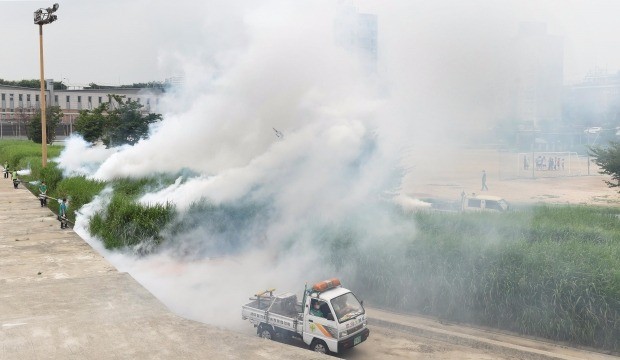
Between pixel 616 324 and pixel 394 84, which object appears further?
pixel 394 84

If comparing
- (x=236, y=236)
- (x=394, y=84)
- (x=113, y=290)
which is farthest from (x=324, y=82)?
(x=113, y=290)

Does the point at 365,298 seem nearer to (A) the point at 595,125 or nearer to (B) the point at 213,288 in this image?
(B) the point at 213,288

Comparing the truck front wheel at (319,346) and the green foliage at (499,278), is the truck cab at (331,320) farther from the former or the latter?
the green foliage at (499,278)

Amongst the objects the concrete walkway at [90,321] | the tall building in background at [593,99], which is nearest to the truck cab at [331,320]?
the concrete walkway at [90,321]

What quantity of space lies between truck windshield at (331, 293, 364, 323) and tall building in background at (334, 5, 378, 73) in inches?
330

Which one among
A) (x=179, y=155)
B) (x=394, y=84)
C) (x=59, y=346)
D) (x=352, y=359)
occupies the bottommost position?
(x=352, y=359)

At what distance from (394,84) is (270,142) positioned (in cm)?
488

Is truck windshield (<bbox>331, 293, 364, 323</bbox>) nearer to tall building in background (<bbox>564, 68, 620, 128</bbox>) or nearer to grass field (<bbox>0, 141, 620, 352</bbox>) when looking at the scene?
grass field (<bbox>0, 141, 620, 352</bbox>)

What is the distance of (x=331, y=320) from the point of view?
10430 millimetres

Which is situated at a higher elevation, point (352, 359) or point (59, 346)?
point (59, 346)

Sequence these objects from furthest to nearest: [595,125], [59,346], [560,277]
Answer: [595,125]
[560,277]
[59,346]

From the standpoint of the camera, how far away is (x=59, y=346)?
31.0ft

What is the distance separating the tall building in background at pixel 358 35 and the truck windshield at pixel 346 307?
8.38 meters

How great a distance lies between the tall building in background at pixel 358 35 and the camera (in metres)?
16.8
